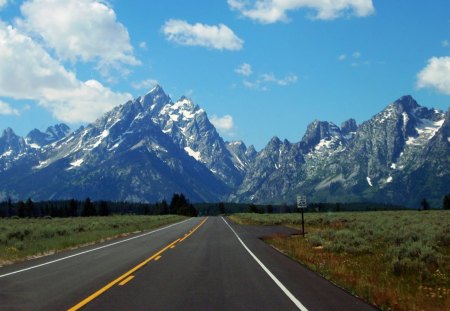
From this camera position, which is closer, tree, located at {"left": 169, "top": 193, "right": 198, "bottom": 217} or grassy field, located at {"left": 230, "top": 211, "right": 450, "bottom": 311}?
grassy field, located at {"left": 230, "top": 211, "right": 450, "bottom": 311}

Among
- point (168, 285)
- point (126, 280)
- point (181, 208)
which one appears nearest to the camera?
point (168, 285)

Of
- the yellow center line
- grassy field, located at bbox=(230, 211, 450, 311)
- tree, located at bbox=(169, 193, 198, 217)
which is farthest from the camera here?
tree, located at bbox=(169, 193, 198, 217)

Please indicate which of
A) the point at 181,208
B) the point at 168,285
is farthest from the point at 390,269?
the point at 181,208

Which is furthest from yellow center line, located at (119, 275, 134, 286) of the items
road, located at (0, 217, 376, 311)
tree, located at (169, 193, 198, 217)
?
tree, located at (169, 193, 198, 217)

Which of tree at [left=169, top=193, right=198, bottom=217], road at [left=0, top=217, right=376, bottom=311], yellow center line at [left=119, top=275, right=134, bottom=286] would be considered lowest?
road at [left=0, top=217, right=376, bottom=311]

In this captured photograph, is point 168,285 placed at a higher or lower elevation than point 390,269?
lower

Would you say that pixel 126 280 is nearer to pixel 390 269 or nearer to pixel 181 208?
pixel 390 269

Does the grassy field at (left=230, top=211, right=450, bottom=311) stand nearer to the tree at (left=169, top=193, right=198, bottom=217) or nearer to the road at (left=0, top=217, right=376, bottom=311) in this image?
the road at (left=0, top=217, right=376, bottom=311)

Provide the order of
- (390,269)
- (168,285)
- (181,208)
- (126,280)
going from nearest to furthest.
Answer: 1. (168,285)
2. (126,280)
3. (390,269)
4. (181,208)

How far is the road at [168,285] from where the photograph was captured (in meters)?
10.9

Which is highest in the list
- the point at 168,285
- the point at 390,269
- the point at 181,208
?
the point at 181,208

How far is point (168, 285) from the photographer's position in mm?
13617

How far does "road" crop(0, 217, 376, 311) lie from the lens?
10.9 m

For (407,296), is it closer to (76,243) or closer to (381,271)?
(381,271)
